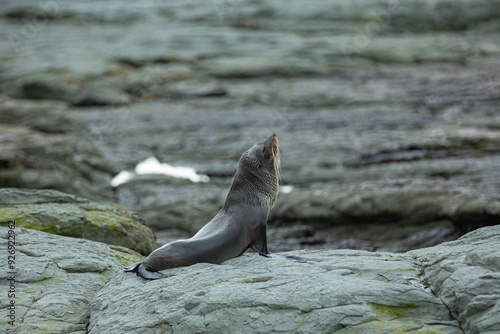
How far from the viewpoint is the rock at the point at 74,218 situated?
8656mm

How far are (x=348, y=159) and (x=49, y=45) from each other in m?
20.4

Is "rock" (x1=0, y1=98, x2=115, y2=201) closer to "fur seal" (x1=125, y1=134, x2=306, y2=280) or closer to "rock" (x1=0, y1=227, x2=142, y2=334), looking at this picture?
"rock" (x1=0, y1=227, x2=142, y2=334)

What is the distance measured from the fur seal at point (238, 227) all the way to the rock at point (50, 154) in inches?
354

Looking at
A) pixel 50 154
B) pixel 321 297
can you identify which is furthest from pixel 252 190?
pixel 50 154

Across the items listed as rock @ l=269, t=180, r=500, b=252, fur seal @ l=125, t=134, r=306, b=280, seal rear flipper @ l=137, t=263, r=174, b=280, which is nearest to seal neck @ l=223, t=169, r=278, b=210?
fur seal @ l=125, t=134, r=306, b=280

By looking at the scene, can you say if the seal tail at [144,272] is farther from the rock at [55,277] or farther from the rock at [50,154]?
the rock at [50,154]

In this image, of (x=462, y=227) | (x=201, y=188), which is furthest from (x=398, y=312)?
(x=201, y=188)

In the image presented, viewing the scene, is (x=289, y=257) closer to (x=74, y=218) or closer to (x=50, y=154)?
(x=74, y=218)

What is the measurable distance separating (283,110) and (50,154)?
28.0ft

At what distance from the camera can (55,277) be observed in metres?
6.97

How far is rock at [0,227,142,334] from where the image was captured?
6102mm

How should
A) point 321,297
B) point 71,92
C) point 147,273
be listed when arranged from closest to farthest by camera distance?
point 321,297, point 147,273, point 71,92

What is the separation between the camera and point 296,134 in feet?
65.7

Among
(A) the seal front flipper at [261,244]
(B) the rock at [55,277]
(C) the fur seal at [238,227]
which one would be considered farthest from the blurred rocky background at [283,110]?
(A) the seal front flipper at [261,244]
